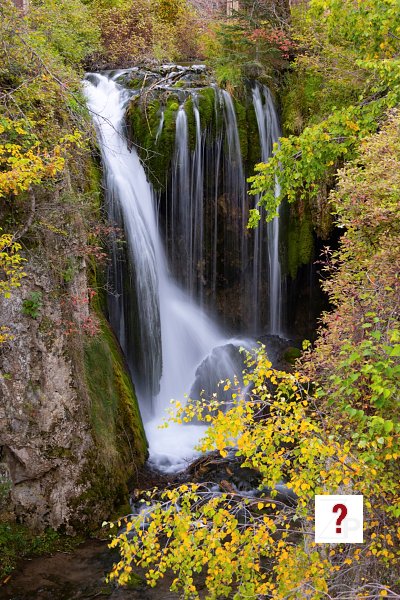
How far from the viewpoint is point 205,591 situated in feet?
18.5

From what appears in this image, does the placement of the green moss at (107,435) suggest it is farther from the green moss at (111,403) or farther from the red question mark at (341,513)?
the red question mark at (341,513)

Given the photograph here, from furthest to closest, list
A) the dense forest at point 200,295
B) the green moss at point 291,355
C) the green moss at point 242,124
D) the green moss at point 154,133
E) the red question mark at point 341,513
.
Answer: the green moss at point 242,124
the green moss at point 154,133
the green moss at point 291,355
the dense forest at point 200,295
the red question mark at point 341,513

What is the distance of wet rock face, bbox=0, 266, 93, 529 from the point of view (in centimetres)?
653

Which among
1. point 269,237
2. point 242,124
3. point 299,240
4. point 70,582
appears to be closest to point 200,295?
point 269,237

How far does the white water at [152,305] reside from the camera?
9836 millimetres

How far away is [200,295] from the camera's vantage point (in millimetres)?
12742

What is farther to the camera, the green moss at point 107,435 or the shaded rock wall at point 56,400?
the green moss at point 107,435

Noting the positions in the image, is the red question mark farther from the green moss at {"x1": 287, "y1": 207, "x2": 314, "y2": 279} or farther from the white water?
the green moss at {"x1": 287, "y1": 207, "x2": 314, "y2": 279}

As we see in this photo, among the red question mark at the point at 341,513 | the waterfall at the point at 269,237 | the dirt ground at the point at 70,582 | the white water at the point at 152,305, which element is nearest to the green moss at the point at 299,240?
the waterfall at the point at 269,237

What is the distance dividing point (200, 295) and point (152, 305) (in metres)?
2.47

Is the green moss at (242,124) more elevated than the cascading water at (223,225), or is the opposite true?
the green moss at (242,124)

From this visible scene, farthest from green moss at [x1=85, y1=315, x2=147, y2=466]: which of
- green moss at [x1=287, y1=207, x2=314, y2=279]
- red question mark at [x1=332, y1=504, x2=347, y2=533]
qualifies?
green moss at [x1=287, y1=207, x2=314, y2=279]

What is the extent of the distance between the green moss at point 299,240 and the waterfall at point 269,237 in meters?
0.35

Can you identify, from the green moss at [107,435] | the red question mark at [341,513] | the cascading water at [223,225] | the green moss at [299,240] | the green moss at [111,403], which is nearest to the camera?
the red question mark at [341,513]
